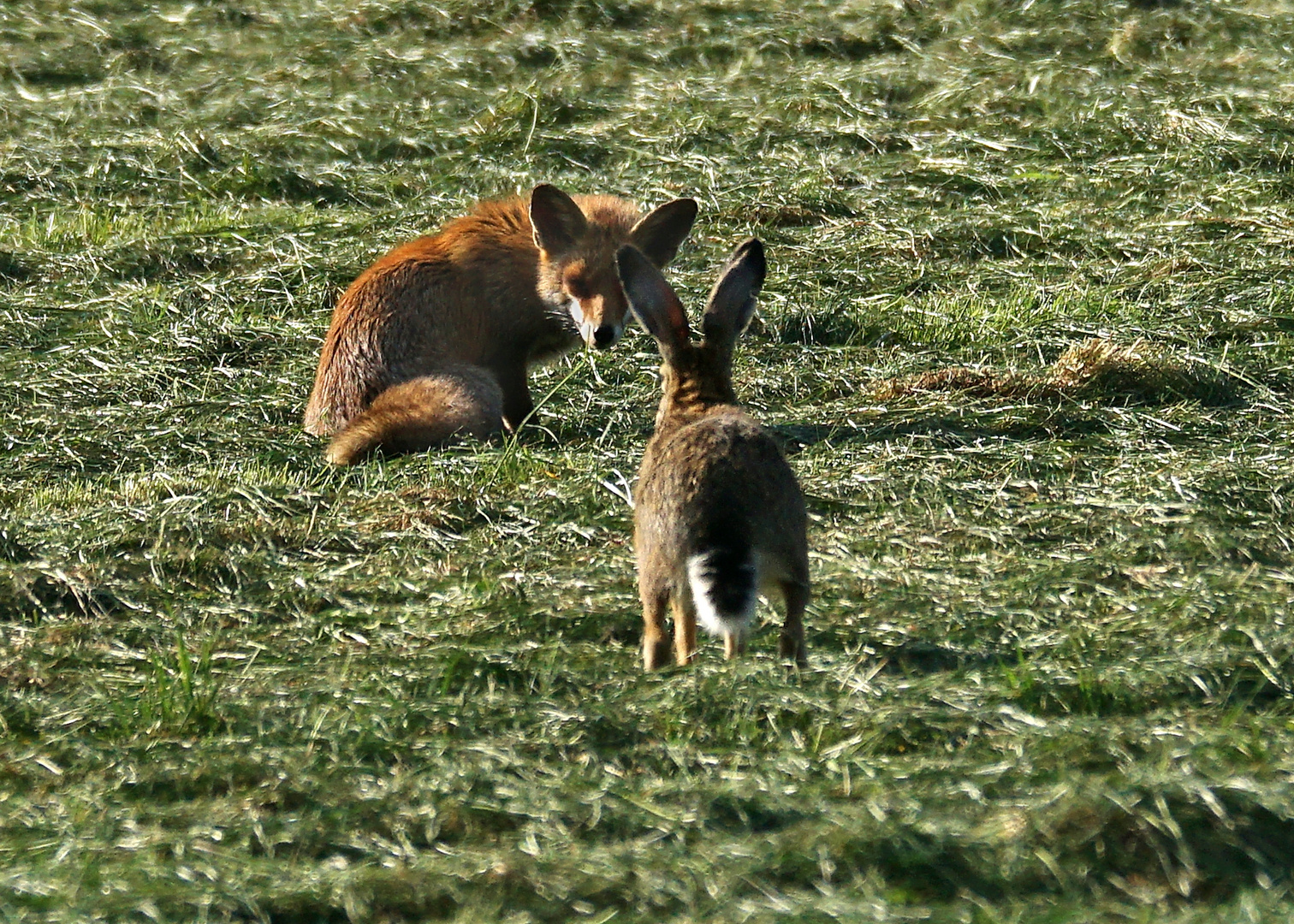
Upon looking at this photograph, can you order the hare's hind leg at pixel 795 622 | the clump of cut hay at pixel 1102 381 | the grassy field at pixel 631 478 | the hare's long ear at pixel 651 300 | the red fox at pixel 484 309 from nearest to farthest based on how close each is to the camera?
the grassy field at pixel 631 478 → the hare's hind leg at pixel 795 622 → the hare's long ear at pixel 651 300 → the clump of cut hay at pixel 1102 381 → the red fox at pixel 484 309

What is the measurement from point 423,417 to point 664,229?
1.54 m

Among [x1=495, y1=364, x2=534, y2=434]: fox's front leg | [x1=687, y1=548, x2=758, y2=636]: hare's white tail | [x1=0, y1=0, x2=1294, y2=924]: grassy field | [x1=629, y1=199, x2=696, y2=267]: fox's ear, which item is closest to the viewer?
[x1=0, y1=0, x2=1294, y2=924]: grassy field

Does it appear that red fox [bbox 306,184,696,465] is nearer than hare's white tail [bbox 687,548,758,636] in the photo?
No

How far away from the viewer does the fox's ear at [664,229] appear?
25.3ft

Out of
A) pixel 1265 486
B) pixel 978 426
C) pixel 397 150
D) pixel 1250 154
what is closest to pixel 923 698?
pixel 1265 486

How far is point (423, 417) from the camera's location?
23.2 feet

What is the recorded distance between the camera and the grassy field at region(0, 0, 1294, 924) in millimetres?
3479

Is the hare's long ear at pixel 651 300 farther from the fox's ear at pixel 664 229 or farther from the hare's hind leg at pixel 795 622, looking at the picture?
the fox's ear at pixel 664 229

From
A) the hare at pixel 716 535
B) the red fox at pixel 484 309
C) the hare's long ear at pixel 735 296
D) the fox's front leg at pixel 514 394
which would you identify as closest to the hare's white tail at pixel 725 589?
the hare at pixel 716 535

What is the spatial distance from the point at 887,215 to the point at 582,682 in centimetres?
526

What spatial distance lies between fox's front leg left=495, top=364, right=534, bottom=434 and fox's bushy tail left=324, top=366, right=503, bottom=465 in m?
0.11

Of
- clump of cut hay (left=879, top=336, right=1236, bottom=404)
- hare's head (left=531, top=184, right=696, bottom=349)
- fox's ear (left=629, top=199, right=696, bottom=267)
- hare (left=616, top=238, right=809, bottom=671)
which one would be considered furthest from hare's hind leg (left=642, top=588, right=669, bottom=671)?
fox's ear (left=629, top=199, right=696, bottom=267)

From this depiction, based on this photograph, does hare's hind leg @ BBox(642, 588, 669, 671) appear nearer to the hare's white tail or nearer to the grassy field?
the grassy field

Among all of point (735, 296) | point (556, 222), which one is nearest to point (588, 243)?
point (556, 222)
